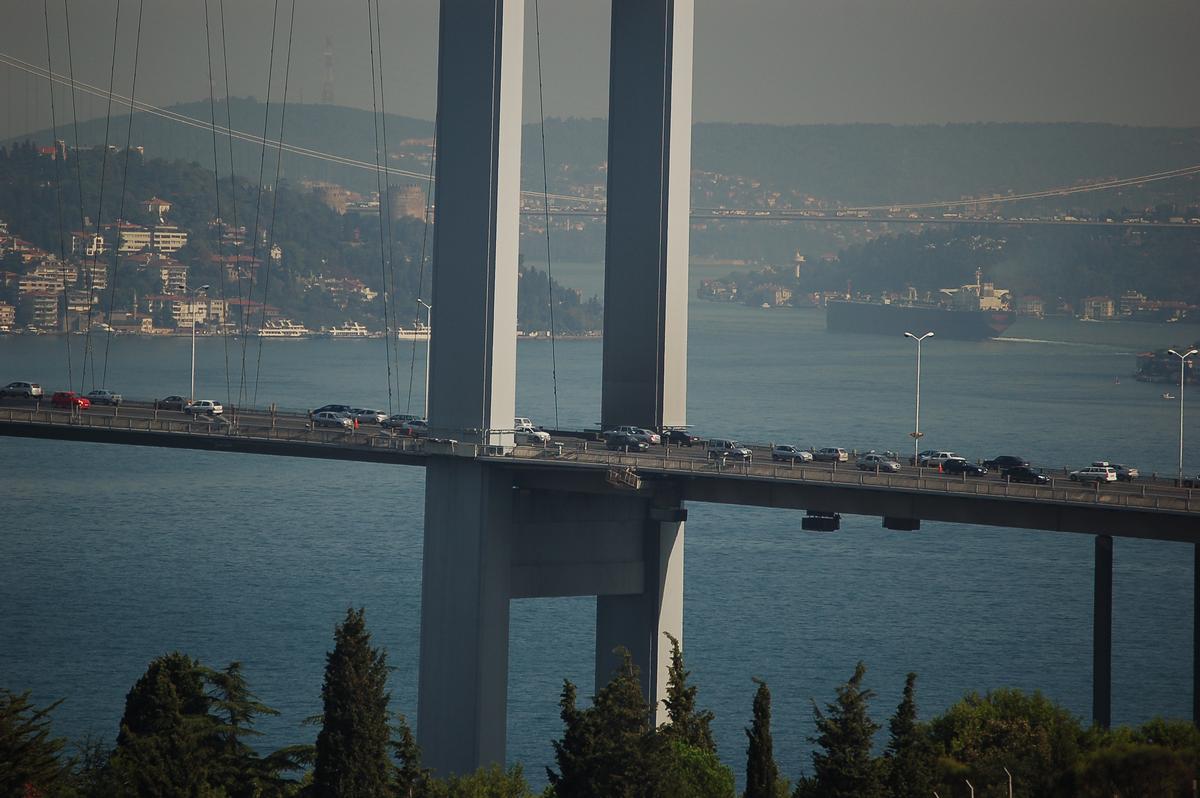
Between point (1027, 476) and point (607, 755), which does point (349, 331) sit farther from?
point (607, 755)

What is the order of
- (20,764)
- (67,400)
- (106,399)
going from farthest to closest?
(106,399), (67,400), (20,764)

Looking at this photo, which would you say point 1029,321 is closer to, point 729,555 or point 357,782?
point 729,555

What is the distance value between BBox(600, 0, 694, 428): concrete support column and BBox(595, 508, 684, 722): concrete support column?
2351mm

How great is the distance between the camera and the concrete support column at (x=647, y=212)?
122 feet

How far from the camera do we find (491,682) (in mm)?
34188

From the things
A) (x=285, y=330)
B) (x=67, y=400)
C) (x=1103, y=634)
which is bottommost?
(x=1103, y=634)

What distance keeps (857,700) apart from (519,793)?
194 inches

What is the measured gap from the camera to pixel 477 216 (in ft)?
114

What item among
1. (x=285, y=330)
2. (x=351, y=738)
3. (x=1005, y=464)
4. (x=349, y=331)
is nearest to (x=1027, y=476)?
(x=1005, y=464)

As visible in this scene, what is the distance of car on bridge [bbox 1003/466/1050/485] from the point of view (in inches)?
1242

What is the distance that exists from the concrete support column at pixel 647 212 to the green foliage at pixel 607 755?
44.1 feet

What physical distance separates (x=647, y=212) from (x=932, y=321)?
414 feet

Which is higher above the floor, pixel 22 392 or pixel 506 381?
pixel 506 381

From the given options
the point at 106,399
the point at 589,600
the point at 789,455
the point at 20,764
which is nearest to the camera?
the point at 20,764
